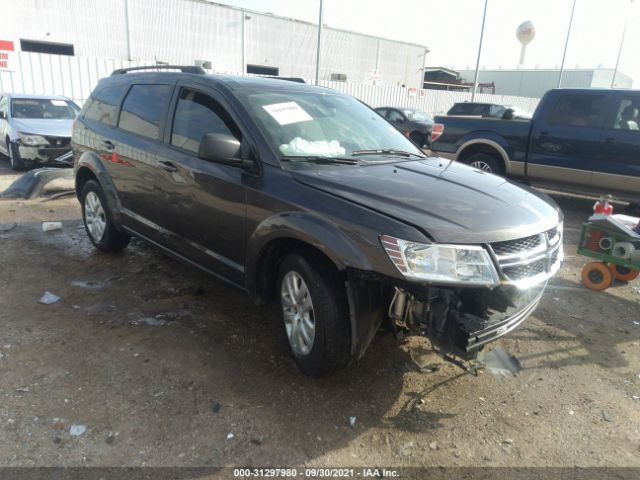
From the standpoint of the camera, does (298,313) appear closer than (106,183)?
Yes

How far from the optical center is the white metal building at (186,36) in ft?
74.2

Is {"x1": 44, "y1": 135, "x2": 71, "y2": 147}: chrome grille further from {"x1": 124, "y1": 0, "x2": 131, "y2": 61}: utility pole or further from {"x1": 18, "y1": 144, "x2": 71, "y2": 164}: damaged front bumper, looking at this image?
{"x1": 124, "y1": 0, "x2": 131, "y2": 61}: utility pole

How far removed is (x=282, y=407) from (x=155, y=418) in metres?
0.71

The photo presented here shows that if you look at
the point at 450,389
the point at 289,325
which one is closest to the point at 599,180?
the point at 450,389

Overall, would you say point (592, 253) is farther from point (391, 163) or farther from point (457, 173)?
point (391, 163)

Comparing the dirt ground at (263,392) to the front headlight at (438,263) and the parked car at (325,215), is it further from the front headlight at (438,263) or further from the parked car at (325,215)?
the front headlight at (438,263)

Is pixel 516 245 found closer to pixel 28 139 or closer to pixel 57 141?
pixel 57 141

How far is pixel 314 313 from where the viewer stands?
2.77 meters

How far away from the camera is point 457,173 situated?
11.3ft

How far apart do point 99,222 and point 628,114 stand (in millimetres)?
7340

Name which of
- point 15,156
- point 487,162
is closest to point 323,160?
point 487,162

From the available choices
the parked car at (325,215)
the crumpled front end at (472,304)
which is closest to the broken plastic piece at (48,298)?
the parked car at (325,215)

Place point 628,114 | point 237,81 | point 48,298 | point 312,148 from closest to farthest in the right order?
point 312,148 → point 237,81 → point 48,298 → point 628,114

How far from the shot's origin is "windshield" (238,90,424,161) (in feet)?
10.7
